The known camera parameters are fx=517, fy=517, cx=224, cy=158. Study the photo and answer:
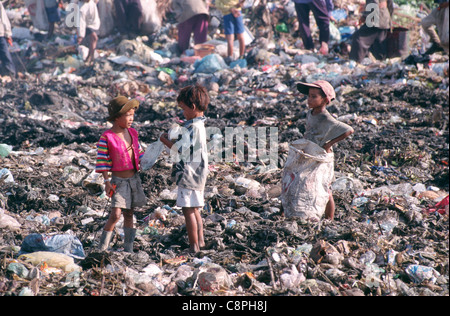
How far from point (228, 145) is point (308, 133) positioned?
2272 mm

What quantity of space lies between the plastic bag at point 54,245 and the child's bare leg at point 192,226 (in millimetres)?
761

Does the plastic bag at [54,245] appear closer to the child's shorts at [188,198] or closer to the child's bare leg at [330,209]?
the child's shorts at [188,198]

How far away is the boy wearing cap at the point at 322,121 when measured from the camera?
4.05m

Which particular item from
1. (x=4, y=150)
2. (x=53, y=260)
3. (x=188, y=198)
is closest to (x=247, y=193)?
(x=188, y=198)

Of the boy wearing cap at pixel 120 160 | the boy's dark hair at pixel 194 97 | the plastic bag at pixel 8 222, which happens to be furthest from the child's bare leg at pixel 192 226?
the plastic bag at pixel 8 222

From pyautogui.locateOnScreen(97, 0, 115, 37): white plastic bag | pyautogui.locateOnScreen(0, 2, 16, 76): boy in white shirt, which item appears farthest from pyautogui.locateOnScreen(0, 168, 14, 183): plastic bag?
pyautogui.locateOnScreen(97, 0, 115, 37): white plastic bag

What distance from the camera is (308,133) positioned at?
423cm

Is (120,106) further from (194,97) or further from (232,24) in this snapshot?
(232,24)

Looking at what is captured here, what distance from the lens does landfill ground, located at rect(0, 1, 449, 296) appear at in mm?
3318

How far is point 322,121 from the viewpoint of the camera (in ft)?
13.6

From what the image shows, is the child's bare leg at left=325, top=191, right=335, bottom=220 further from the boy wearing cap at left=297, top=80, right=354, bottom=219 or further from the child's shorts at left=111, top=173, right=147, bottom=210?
the child's shorts at left=111, top=173, right=147, bottom=210

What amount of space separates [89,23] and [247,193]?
775cm

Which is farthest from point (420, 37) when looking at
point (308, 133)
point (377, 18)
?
point (308, 133)

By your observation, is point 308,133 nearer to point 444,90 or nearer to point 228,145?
point 228,145
